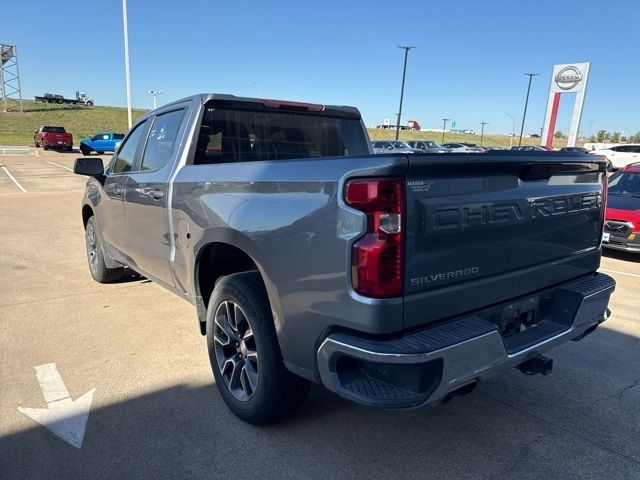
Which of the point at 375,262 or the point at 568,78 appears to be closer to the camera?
the point at 375,262

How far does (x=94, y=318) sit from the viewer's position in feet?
15.3

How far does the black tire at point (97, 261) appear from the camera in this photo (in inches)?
220

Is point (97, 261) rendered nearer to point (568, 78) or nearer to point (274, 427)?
point (274, 427)

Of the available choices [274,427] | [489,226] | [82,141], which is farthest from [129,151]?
[82,141]

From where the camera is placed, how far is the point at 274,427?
2910 mm

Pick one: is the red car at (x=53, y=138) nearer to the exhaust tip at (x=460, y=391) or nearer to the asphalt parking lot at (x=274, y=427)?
the asphalt parking lot at (x=274, y=427)

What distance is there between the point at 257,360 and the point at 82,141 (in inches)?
1419

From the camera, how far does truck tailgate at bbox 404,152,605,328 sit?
A: 213cm

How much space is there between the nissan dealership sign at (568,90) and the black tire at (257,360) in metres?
39.7

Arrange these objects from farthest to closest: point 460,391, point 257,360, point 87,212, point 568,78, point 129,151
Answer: point 568,78 < point 87,212 < point 129,151 < point 257,360 < point 460,391

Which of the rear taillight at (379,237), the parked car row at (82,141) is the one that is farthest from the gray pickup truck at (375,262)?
the parked car row at (82,141)

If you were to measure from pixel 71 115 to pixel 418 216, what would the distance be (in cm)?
6938

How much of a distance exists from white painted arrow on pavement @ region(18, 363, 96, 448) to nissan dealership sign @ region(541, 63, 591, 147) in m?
40.0

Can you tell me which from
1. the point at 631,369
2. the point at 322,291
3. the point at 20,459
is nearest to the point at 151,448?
the point at 20,459
